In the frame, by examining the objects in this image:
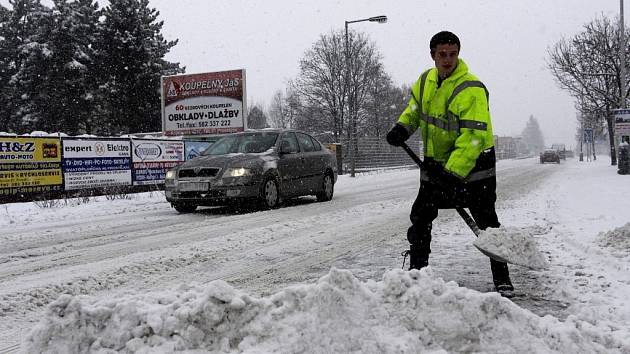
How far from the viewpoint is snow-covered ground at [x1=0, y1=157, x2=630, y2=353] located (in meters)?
2.29

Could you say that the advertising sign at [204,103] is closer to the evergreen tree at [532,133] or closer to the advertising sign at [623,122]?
the advertising sign at [623,122]

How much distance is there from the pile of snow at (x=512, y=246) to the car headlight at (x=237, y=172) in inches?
239

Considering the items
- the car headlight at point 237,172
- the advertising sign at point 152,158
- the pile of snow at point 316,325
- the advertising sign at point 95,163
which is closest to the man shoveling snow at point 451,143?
the pile of snow at point 316,325

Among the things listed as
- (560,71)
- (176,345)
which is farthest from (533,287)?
(560,71)

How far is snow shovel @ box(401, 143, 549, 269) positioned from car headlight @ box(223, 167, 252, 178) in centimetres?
608

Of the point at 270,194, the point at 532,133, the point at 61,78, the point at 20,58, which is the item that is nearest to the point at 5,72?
the point at 20,58

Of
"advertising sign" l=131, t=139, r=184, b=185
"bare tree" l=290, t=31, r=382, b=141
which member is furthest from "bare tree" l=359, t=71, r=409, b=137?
"advertising sign" l=131, t=139, r=184, b=185

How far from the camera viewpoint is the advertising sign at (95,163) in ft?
42.9

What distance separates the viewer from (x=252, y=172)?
9.06m

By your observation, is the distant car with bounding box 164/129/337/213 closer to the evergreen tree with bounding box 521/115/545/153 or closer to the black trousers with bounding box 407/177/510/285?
the black trousers with bounding box 407/177/510/285

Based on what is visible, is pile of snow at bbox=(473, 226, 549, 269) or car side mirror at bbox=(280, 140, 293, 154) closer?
pile of snow at bbox=(473, 226, 549, 269)

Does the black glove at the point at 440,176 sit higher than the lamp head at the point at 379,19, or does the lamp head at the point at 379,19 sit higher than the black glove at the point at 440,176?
the lamp head at the point at 379,19

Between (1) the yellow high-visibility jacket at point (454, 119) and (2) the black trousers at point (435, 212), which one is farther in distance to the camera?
(2) the black trousers at point (435, 212)

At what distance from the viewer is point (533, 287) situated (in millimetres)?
3887
